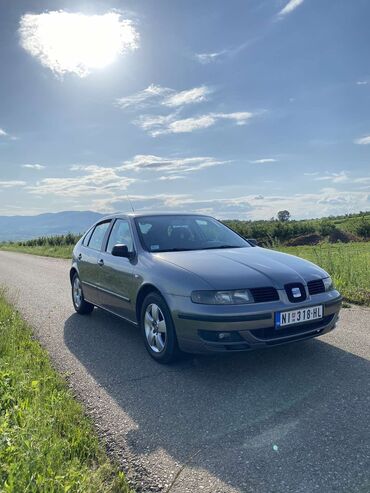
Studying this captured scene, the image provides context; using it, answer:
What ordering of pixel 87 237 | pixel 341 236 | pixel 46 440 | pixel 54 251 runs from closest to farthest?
pixel 46 440
pixel 87 237
pixel 54 251
pixel 341 236

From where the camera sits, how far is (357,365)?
167 inches

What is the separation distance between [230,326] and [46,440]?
1.75 meters

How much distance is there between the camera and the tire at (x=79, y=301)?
6887 millimetres

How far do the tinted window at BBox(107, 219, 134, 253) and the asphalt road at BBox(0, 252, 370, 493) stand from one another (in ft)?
4.02

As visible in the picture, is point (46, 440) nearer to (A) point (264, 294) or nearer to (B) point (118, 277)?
(A) point (264, 294)

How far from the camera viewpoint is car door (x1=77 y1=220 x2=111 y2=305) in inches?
241

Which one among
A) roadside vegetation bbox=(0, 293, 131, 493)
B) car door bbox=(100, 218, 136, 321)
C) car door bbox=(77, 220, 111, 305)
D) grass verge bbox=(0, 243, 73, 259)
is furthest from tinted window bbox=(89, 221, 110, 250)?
grass verge bbox=(0, 243, 73, 259)

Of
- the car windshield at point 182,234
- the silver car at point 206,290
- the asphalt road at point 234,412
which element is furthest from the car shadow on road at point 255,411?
the car windshield at point 182,234

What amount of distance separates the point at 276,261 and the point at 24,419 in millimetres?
2811

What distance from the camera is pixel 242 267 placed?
426cm

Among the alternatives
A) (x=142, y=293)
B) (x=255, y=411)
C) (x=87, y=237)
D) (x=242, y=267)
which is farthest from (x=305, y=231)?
(x=255, y=411)

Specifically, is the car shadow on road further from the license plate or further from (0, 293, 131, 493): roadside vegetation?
the license plate

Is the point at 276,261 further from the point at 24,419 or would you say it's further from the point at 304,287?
the point at 24,419

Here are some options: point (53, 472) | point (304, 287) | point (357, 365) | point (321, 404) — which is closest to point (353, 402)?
point (321, 404)
